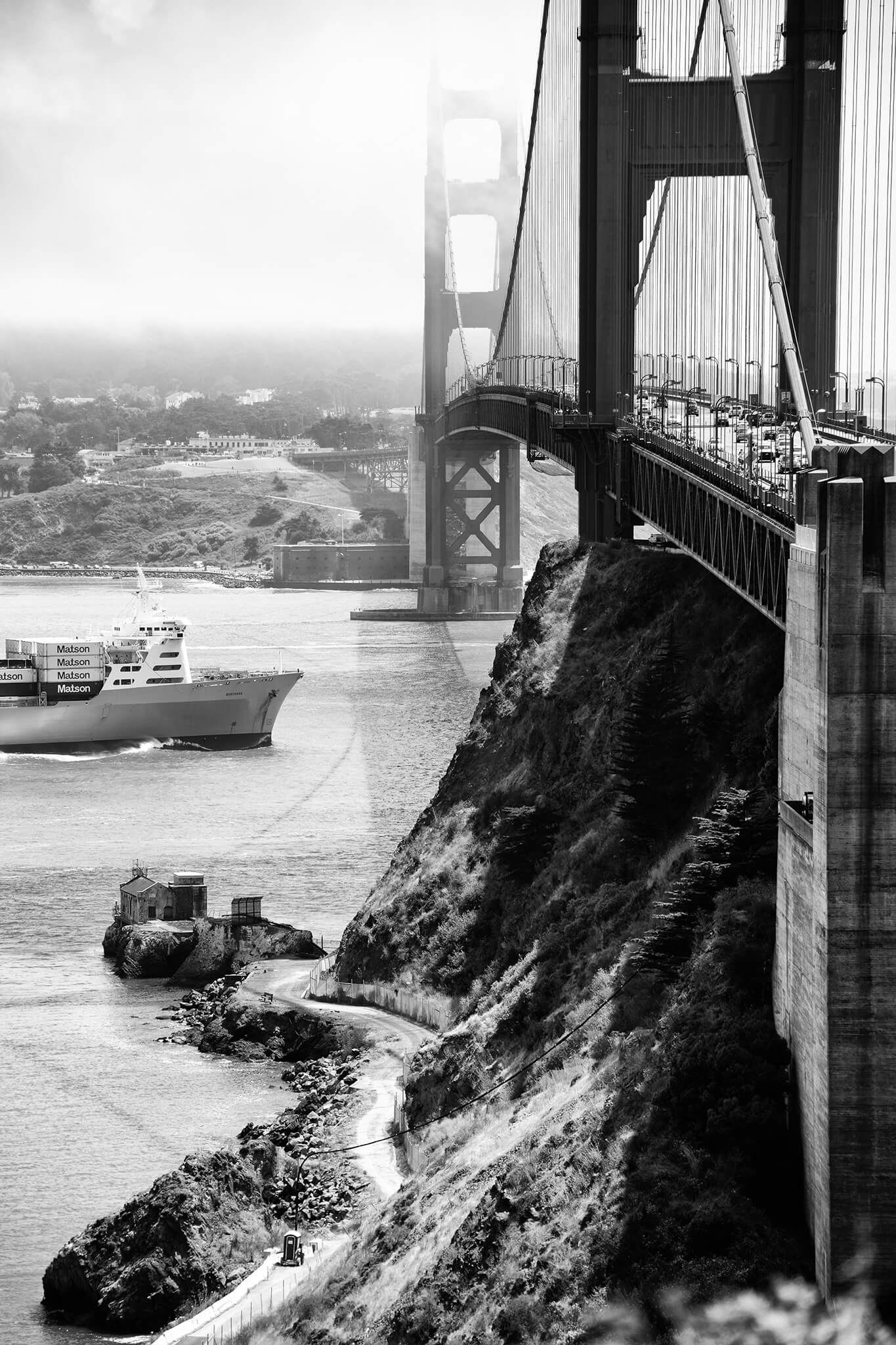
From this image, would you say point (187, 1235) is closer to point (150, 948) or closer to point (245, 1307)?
point (245, 1307)

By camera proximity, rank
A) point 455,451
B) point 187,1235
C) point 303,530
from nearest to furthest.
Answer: point 187,1235
point 455,451
point 303,530

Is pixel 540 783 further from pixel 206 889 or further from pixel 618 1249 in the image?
pixel 618 1249

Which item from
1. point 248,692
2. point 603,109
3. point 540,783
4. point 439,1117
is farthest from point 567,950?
point 248,692

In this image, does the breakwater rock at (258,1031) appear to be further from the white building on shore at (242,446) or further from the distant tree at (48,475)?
the white building on shore at (242,446)

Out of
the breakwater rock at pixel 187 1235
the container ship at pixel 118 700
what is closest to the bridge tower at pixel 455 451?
the container ship at pixel 118 700

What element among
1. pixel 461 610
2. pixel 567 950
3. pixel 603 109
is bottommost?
pixel 461 610

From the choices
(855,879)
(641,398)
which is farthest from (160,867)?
(855,879)
